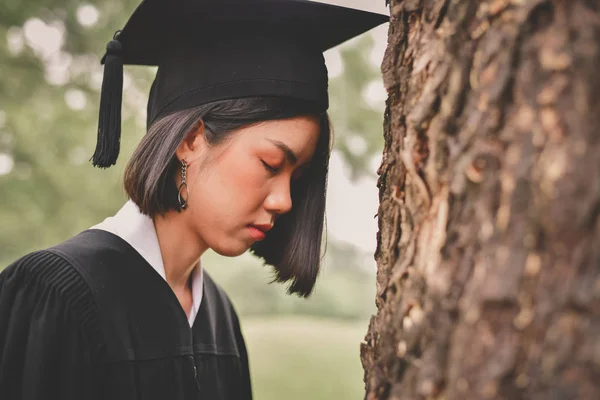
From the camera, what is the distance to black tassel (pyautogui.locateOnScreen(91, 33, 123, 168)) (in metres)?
2.05

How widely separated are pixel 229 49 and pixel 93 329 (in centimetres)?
95

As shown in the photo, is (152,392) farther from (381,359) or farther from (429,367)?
(429,367)

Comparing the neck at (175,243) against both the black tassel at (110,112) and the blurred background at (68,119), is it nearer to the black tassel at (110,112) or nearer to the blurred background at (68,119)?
the black tassel at (110,112)

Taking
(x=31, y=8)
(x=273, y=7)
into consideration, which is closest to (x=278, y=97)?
(x=273, y=7)

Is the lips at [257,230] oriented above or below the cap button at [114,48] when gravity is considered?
below

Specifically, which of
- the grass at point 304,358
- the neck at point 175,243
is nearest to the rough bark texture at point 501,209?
the neck at point 175,243

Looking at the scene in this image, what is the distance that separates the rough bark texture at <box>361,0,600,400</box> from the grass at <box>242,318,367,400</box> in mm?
6531

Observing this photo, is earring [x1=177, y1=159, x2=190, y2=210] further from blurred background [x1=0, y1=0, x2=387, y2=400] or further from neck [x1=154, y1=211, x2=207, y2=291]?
blurred background [x1=0, y1=0, x2=387, y2=400]

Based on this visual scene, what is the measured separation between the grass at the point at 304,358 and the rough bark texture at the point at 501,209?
6531 mm

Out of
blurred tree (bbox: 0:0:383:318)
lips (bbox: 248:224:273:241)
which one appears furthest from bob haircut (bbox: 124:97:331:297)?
blurred tree (bbox: 0:0:383:318)

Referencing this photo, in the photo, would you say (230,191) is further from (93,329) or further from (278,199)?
(93,329)

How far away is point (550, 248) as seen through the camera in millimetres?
787

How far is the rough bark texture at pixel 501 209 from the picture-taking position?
77 centimetres

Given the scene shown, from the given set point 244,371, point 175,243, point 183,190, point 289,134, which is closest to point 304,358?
point 244,371
